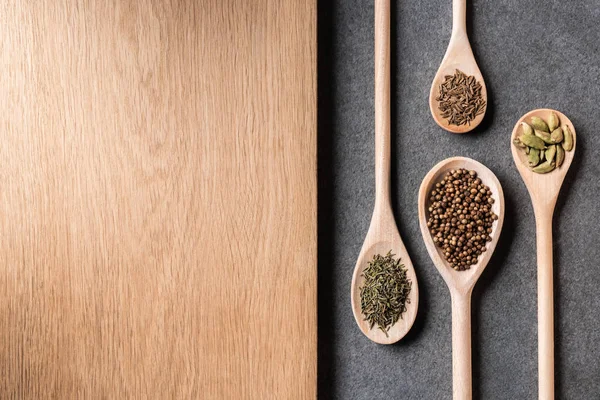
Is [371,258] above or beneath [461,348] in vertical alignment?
Answer: above

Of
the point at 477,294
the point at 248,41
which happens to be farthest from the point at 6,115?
the point at 477,294

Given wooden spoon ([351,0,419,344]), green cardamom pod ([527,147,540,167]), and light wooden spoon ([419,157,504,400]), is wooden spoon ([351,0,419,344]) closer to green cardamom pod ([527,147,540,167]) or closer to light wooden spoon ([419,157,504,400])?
light wooden spoon ([419,157,504,400])

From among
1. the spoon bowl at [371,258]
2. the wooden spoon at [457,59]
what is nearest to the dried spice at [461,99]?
the wooden spoon at [457,59]

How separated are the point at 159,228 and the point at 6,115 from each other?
232 mm

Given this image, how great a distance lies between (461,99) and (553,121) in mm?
118

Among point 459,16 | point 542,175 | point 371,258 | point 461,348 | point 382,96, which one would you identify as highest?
point 459,16

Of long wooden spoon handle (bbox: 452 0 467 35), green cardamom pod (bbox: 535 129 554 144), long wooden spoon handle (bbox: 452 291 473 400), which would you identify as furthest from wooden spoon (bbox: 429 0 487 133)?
long wooden spoon handle (bbox: 452 291 473 400)

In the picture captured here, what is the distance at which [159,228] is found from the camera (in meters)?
0.74

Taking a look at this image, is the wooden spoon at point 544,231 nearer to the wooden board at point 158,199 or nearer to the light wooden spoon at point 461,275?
the light wooden spoon at point 461,275

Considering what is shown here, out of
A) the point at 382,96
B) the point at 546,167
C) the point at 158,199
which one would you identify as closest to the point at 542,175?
the point at 546,167

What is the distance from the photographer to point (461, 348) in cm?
75

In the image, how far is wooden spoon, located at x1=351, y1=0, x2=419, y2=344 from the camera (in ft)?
2.52

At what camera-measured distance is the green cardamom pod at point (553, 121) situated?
2.43 ft

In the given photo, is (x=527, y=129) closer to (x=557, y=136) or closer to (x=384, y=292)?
(x=557, y=136)
